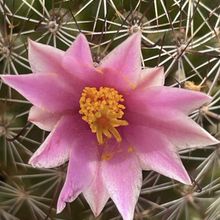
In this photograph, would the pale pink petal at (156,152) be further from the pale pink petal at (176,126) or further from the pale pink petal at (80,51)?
the pale pink petal at (80,51)

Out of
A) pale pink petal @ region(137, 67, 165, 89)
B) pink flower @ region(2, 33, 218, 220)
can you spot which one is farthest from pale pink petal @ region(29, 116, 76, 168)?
pale pink petal @ region(137, 67, 165, 89)

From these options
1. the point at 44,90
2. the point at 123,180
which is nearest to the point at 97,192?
the point at 123,180

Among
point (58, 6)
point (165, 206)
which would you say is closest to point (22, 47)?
point (58, 6)

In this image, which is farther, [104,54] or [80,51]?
[104,54]

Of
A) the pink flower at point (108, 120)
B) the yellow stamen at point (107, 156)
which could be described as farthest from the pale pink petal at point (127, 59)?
the yellow stamen at point (107, 156)

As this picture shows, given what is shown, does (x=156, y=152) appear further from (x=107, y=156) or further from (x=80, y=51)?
(x=80, y=51)

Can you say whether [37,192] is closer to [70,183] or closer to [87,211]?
[87,211]

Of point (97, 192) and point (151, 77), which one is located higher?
point (151, 77)
